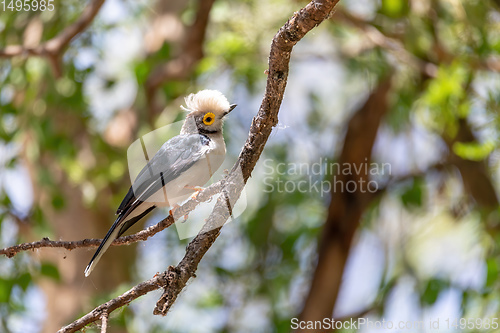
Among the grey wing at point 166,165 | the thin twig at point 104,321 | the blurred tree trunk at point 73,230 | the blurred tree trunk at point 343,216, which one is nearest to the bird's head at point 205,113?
the grey wing at point 166,165

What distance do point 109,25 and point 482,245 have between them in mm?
4679

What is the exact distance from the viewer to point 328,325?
6016mm

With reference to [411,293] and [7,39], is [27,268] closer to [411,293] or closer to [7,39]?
[7,39]

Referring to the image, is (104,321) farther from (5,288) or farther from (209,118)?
(5,288)

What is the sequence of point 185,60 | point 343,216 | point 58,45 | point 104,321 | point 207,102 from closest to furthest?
point 104,321
point 207,102
point 58,45
point 343,216
point 185,60

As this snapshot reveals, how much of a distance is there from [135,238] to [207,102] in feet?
3.30

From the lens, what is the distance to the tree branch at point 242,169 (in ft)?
7.20

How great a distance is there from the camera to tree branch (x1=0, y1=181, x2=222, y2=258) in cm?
238

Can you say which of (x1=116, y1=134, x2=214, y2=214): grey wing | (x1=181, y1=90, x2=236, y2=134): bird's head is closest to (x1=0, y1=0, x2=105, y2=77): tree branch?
(x1=181, y1=90, x2=236, y2=134): bird's head

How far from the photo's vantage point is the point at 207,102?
318 centimetres

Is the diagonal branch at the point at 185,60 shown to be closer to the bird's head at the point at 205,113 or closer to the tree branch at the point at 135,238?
the bird's head at the point at 205,113

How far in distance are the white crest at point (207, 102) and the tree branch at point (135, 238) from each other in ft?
2.56

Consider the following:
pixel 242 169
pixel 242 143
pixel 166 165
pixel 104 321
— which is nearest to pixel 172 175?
pixel 166 165

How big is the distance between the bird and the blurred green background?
2.20 metres
